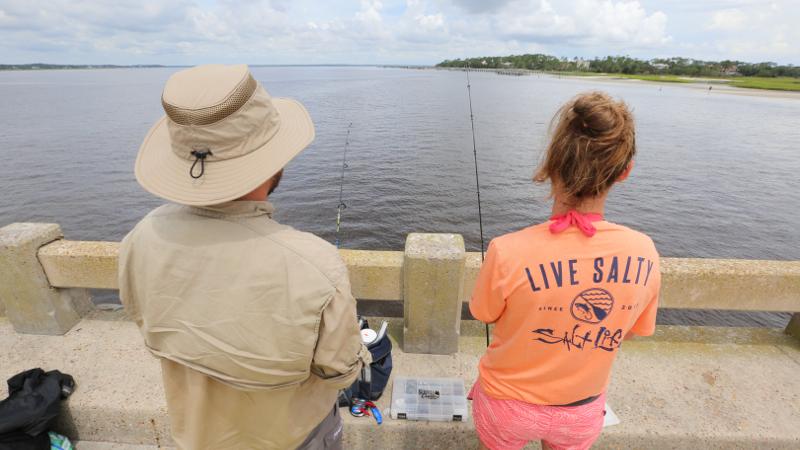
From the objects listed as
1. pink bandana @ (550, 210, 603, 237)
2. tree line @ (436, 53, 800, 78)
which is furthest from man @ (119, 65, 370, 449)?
tree line @ (436, 53, 800, 78)

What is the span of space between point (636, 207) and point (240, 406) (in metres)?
17.4

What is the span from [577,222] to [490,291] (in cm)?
45

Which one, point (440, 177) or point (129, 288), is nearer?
point (129, 288)

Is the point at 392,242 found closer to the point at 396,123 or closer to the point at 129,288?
the point at 129,288

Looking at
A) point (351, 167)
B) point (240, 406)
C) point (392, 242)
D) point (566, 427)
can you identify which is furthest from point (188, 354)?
point (351, 167)

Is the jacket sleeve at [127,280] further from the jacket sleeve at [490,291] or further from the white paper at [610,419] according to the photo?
the white paper at [610,419]

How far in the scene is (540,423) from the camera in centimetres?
186

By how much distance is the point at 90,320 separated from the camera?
390 centimetres

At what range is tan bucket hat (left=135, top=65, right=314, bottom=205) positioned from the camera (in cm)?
122

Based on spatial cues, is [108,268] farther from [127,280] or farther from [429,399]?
[429,399]

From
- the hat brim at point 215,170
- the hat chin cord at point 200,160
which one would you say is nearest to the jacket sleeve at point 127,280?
the hat brim at point 215,170

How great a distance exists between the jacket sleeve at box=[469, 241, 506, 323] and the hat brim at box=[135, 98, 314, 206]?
2.87 ft

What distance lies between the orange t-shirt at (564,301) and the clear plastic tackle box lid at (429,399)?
1.26 meters

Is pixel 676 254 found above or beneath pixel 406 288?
beneath
